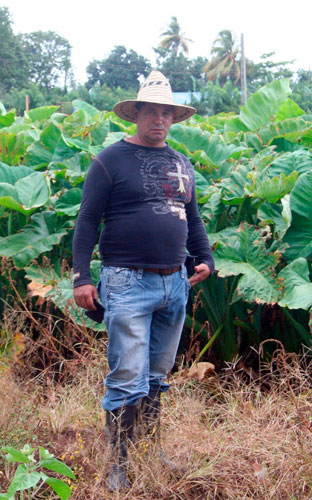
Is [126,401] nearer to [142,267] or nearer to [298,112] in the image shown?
[142,267]

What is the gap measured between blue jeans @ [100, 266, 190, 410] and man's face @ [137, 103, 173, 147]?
1.78 feet

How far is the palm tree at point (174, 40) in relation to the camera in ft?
168

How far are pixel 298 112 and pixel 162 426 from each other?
3485 millimetres

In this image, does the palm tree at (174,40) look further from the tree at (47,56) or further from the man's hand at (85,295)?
the man's hand at (85,295)

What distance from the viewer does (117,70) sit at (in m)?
52.3

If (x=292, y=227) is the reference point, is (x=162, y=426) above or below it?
below

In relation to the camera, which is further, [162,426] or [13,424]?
[162,426]

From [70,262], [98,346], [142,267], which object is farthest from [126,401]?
[70,262]

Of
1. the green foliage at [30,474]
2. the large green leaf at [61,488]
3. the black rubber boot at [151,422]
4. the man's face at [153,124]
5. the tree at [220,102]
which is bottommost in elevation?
the tree at [220,102]

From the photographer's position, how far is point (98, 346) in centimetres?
369

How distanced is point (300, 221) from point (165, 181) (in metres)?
1.41

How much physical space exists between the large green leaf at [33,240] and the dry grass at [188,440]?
2.77 feet

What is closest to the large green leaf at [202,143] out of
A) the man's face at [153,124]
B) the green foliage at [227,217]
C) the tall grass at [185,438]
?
the green foliage at [227,217]

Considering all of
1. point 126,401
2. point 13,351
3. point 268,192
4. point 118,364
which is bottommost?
point 13,351
